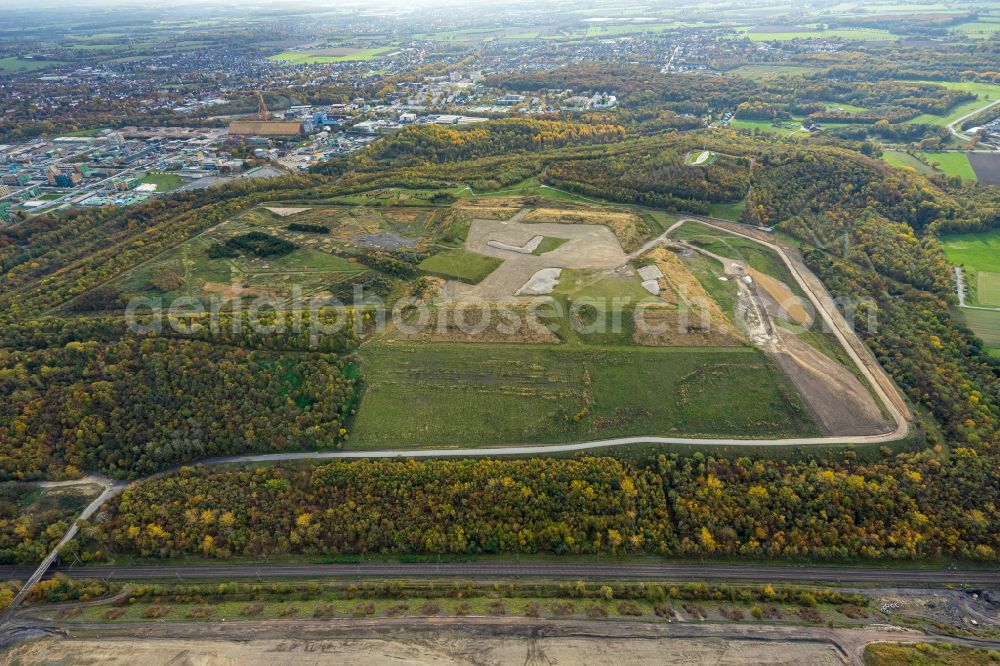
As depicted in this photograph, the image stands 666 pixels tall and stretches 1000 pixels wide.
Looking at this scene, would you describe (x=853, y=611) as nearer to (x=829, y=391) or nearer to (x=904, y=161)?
(x=829, y=391)

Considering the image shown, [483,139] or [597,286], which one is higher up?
[483,139]

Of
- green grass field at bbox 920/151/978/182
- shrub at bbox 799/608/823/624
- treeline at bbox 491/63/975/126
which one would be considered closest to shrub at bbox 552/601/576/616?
shrub at bbox 799/608/823/624

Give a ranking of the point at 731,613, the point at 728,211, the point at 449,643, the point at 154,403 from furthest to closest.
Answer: the point at 728,211
the point at 154,403
the point at 731,613
the point at 449,643

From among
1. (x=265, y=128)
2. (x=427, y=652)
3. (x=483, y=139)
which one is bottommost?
(x=427, y=652)

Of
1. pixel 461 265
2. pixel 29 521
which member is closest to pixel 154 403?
pixel 29 521

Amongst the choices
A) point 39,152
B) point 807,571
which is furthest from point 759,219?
point 39,152

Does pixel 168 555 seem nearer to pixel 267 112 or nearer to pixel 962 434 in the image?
pixel 962 434
